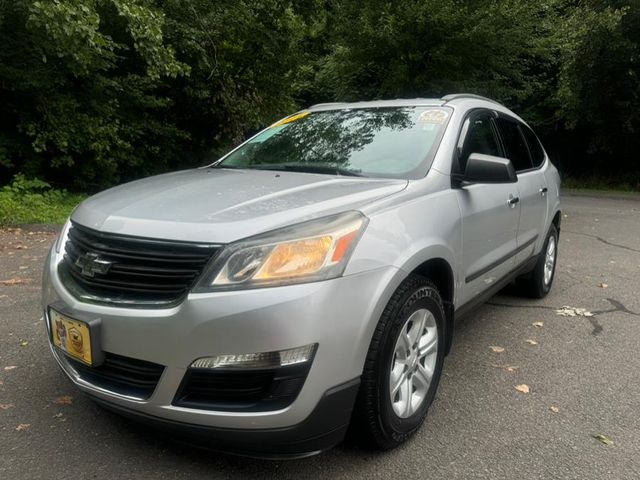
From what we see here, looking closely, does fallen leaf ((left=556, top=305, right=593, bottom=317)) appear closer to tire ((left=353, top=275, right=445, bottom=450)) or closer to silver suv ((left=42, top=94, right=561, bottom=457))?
silver suv ((left=42, top=94, right=561, bottom=457))

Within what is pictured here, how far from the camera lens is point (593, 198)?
15.8 meters

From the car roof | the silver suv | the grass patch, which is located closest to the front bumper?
the silver suv

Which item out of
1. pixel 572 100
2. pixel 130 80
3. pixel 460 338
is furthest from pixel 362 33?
pixel 460 338

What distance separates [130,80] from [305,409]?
10780 millimetres

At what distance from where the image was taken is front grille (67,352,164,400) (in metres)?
2.16

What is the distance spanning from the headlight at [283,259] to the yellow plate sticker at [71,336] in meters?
0.56

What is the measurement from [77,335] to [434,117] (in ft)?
7.79

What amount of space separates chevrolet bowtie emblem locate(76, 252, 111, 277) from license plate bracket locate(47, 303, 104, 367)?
182 millimetres

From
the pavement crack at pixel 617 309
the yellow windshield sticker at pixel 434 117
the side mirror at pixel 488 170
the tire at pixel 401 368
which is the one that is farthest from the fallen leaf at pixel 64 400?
the pavement crack at pixel 617 309

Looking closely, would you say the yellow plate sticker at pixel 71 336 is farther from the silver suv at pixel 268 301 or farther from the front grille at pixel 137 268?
the front grille at pixel 137 268

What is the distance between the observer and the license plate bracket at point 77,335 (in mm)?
2189

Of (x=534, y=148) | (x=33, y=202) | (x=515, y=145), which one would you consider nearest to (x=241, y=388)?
(x=515, y=145)

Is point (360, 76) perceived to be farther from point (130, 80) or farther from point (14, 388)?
point (14, 388)

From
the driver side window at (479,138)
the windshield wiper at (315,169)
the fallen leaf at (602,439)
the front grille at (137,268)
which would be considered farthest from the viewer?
the driver side window at (479,138)
